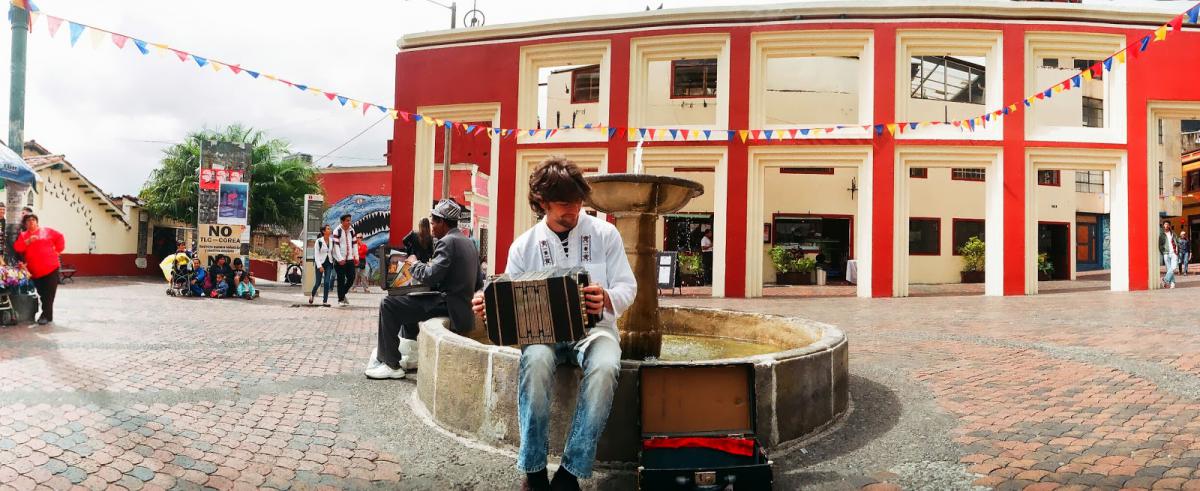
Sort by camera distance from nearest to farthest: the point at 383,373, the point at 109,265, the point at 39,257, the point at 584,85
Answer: the point at 383,373 → the point at 39,257 → the point at 584,85 → the point at 109,265

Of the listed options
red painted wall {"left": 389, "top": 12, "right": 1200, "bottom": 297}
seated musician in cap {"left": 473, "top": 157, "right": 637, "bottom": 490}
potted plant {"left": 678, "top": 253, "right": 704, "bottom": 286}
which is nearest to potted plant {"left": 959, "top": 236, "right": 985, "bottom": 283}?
red painted wall {"left": 389, "top": 12, "right": 1200, "bottom": 297}

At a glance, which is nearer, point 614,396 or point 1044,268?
point 614,396

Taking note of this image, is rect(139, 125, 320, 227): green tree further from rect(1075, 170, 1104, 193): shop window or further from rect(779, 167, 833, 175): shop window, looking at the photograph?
rect(1075, 170, 1104, 193): shop window

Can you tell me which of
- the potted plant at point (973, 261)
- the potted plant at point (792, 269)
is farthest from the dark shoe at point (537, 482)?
the potted plant at point (973, 261)

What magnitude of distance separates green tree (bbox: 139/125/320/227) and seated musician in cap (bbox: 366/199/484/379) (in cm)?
2526

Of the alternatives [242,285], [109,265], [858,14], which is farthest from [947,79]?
[109,265]

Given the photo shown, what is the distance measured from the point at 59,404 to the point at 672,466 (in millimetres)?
4203

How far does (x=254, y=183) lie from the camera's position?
28.1m

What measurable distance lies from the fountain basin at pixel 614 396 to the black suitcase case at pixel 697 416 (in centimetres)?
7

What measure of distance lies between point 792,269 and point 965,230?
21.2 feet

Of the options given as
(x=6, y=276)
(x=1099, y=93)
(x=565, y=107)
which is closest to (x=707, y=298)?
(x=565, y=107)

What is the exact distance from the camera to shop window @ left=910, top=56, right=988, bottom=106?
21.4 meters

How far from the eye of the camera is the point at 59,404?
4.46 metres

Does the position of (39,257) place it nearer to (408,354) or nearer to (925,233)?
(408,354)
